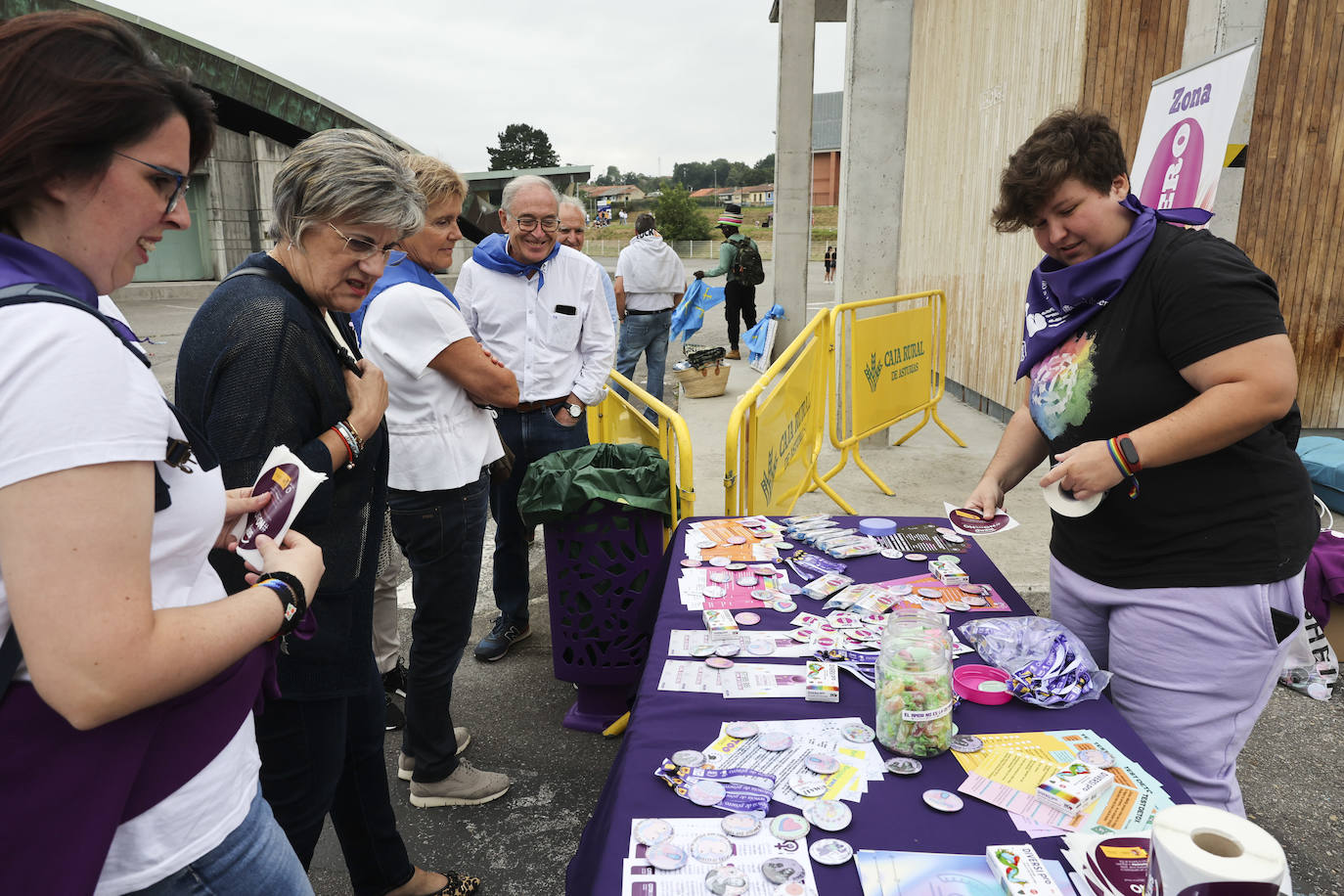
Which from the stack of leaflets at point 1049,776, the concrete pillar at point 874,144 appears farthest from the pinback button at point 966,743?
the concrete pillar at point 874,144

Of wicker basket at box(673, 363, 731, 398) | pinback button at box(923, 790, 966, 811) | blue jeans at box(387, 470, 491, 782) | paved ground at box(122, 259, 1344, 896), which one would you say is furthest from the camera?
wicker basket at box(673, 363, 731, 398)

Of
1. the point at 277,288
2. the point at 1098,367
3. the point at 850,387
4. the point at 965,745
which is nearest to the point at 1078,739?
the point at 965,745

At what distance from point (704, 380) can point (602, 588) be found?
6.33 metres

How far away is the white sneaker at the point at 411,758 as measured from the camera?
3.02m

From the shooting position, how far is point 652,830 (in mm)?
1392

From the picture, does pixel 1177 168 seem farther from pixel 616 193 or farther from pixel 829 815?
pixel 616 193

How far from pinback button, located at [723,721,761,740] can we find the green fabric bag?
1.39m

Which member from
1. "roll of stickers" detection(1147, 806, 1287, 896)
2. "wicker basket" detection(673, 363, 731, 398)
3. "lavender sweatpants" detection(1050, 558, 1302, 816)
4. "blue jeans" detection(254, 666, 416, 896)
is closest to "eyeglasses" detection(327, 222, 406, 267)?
"blue jeans" detection(254, 666, 416, 896)

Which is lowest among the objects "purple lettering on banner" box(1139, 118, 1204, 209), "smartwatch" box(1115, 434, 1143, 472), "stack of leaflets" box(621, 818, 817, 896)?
"stack of leaflets" box(621, 818, 817, 896)

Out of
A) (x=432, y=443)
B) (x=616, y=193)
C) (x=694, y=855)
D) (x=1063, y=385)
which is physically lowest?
(x=694, y=855)

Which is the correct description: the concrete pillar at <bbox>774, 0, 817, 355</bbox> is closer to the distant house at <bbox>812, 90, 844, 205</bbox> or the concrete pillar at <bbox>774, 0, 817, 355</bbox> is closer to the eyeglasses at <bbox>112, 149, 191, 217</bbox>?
the eyeglasses at <bbox>112, 149, 191, 217</bbox>

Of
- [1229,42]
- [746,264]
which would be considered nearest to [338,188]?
[1229,42]

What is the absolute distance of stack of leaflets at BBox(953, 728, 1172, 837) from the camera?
53.8 inches

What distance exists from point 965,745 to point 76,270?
5.32 ft
